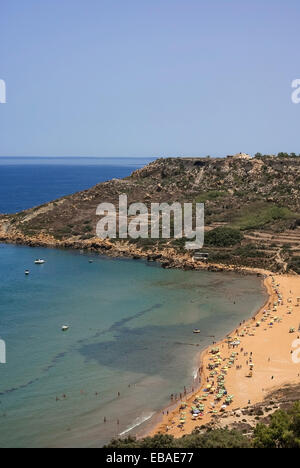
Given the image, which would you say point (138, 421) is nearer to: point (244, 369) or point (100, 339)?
point (244, 369)

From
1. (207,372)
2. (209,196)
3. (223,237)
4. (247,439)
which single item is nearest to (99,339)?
(207,372)

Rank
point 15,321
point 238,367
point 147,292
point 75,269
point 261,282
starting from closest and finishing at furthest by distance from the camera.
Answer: point 238,367 → point 15,321 → point 147,292 → point 261,282 → point 75,269

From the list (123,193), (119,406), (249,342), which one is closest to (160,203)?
(123,193)

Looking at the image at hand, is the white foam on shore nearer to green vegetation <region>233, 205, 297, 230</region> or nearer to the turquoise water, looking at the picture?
the turquoise water

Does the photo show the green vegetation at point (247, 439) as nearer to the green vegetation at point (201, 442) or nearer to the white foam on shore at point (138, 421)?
the green vegetation at point (201, 442)

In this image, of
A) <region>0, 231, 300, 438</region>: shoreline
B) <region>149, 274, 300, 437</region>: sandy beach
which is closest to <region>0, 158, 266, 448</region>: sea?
<region>0, 231, 300, 438</region>: shoreline

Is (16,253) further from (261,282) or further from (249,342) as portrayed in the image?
(249,342)
